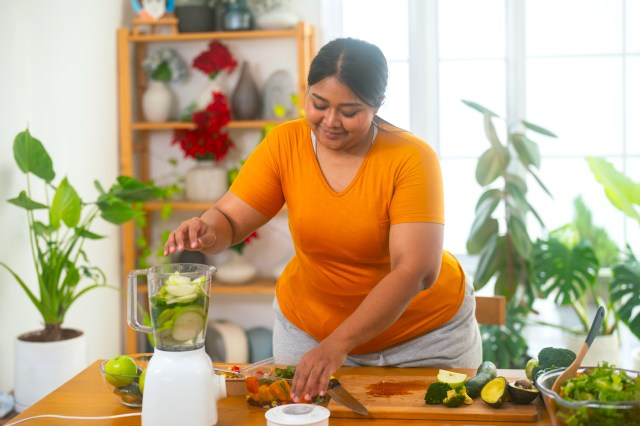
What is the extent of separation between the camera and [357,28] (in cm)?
425

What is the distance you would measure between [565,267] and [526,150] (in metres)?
0.54

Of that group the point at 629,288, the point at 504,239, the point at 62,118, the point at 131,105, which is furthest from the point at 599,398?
the point at 131,105

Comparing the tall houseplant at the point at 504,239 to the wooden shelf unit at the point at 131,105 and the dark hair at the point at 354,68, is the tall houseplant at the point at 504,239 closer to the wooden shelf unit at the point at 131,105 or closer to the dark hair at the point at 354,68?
the wooden shelf unit at the point at 131,105

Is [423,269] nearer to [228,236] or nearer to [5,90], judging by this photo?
[228,236]

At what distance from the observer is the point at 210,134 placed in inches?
157

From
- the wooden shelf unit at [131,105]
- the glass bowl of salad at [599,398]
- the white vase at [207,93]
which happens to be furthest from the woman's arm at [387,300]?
the white vase at [207,93]

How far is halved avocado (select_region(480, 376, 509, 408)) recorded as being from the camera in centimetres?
158

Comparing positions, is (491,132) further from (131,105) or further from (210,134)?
(131,105)

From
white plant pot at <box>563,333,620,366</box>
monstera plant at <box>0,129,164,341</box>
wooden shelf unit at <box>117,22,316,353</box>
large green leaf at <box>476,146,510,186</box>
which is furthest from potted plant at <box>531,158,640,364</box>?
monstera plant at <box>0,129,164,341</box>

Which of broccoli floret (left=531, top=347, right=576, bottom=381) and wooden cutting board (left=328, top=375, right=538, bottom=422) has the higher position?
broccoli floret (left=531, top=347, right=576, bottom=381)

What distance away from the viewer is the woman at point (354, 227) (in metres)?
1.81

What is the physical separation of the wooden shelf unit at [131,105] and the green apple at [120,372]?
7.57 ft

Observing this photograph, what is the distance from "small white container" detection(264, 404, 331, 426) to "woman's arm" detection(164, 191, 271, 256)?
0.49 m

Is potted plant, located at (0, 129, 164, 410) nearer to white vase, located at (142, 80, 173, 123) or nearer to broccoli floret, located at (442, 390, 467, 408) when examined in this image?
white vase, located at (142, 80, 173, 123)
